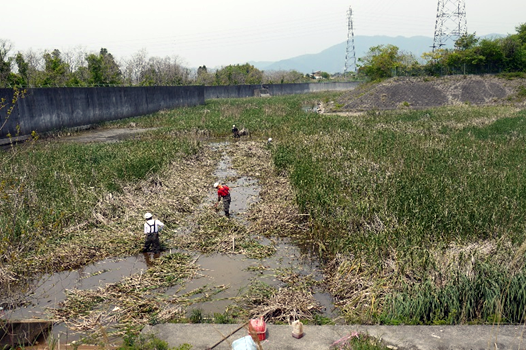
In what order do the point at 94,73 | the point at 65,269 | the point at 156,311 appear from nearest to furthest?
the point at 156,311, the point at 65,269, the point at 94,73

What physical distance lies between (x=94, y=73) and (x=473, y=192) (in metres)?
47.6

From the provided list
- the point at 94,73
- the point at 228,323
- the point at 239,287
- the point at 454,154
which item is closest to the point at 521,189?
the point at 454,154

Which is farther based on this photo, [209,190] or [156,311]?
[209,190]

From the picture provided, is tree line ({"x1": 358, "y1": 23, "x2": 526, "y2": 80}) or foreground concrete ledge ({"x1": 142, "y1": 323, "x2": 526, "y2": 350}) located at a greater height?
tree line ({"x1": 358, "y1": 23, "x2": 526, "y2": 80})

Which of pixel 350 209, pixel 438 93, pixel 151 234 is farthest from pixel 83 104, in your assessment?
pixel 438 93

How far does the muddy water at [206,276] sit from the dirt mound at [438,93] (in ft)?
125

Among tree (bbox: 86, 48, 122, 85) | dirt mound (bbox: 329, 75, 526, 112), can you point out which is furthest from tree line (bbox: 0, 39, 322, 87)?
dirt mound (bbox: 329, 75, 526, 112)

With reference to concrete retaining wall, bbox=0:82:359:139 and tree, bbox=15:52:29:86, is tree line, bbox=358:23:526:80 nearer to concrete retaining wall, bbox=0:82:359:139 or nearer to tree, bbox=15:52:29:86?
concrete retaining wall, bbox=0:82:359:139

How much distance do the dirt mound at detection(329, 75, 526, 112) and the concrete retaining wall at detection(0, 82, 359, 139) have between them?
18836mm

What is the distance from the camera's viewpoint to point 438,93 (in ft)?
160

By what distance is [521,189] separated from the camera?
11320 mm

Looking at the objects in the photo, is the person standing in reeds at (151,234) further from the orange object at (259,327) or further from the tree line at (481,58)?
the tree line at (481,58)

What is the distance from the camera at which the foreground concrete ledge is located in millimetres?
6281

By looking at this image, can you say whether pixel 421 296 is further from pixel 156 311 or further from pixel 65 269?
pixel 65 269
